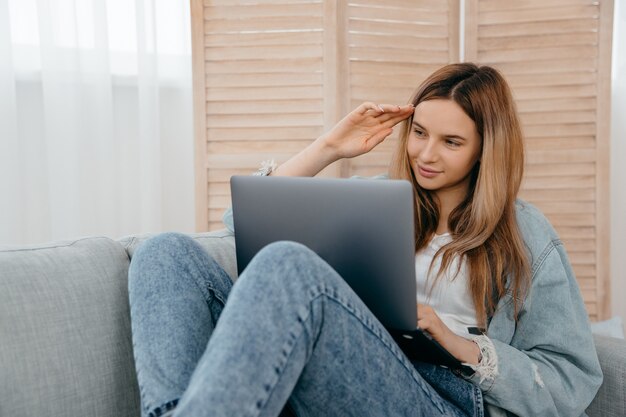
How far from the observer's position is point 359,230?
992 millimetres

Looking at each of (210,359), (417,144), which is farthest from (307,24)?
(210,359)

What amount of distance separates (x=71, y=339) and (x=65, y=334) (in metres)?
0.01

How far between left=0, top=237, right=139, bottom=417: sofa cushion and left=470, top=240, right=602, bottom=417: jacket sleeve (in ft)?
2.02

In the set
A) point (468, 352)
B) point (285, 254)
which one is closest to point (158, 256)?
point (285, 254)

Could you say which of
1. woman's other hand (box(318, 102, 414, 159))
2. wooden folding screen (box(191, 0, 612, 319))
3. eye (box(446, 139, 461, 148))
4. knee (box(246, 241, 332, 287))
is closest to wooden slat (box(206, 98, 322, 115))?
wooden folding screen (box(191, 0, 612, 319))

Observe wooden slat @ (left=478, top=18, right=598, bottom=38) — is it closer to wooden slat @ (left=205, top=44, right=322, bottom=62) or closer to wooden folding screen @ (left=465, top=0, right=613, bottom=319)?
wooden folding screen @ (left=465, top=0, right=613, bottom=319)

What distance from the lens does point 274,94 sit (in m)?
2.01

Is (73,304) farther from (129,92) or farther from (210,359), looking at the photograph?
(129,92)

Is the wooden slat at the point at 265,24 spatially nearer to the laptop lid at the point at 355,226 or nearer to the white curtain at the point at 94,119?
the white curtain at the point at 94,119

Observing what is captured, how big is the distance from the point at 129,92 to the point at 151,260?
4.22 feet

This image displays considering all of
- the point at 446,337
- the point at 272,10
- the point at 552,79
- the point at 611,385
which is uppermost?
the point at 272,10

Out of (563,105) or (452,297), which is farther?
(563,105)

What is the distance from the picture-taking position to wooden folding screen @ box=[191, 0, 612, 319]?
198cm

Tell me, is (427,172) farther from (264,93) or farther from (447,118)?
(264,93)
